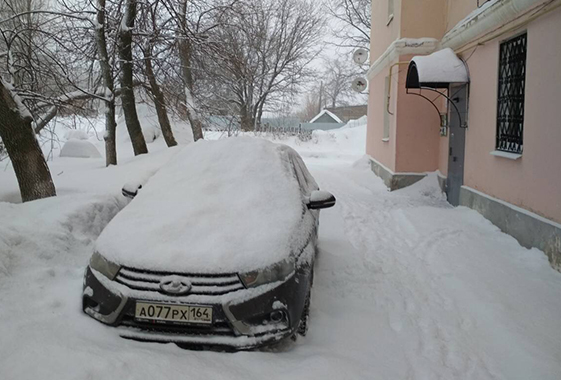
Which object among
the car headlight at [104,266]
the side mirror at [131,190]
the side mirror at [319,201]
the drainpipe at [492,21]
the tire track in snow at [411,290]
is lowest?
the tire track in snow at [411,290]

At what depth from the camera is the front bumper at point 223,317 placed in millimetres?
3123

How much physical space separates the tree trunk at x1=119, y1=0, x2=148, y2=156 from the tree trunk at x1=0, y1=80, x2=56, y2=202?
5865 mm

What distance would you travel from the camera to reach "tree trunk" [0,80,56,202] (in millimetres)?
6898

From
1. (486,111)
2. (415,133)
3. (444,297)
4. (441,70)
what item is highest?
(441,70)

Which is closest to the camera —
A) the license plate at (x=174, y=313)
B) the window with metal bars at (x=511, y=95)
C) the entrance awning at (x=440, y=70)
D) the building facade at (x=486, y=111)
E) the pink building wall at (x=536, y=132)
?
the license plate at (x=174, y=313)

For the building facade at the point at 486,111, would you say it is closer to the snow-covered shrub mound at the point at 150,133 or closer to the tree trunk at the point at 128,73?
the tree trunk at the point at 128,73

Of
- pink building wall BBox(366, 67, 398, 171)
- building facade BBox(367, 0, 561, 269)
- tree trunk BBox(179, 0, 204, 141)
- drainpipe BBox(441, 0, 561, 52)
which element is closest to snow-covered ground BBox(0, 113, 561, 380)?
building facade BBox(367, 0, 561, 269)

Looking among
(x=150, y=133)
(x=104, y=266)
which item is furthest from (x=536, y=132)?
(x=150, y=133)

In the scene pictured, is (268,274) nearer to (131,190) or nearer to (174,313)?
(174,313)

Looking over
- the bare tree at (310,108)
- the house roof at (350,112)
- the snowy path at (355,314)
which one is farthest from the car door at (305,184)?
the bare tree at (310,108)

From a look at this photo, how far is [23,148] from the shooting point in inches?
281

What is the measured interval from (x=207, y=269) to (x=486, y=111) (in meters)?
6.20

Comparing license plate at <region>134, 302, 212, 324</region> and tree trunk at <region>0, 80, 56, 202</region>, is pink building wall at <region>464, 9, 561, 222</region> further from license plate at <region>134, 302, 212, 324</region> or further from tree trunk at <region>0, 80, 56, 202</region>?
tree trunk at <region>0, 80, 56, 202</region>

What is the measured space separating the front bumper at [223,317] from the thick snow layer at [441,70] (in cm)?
638
